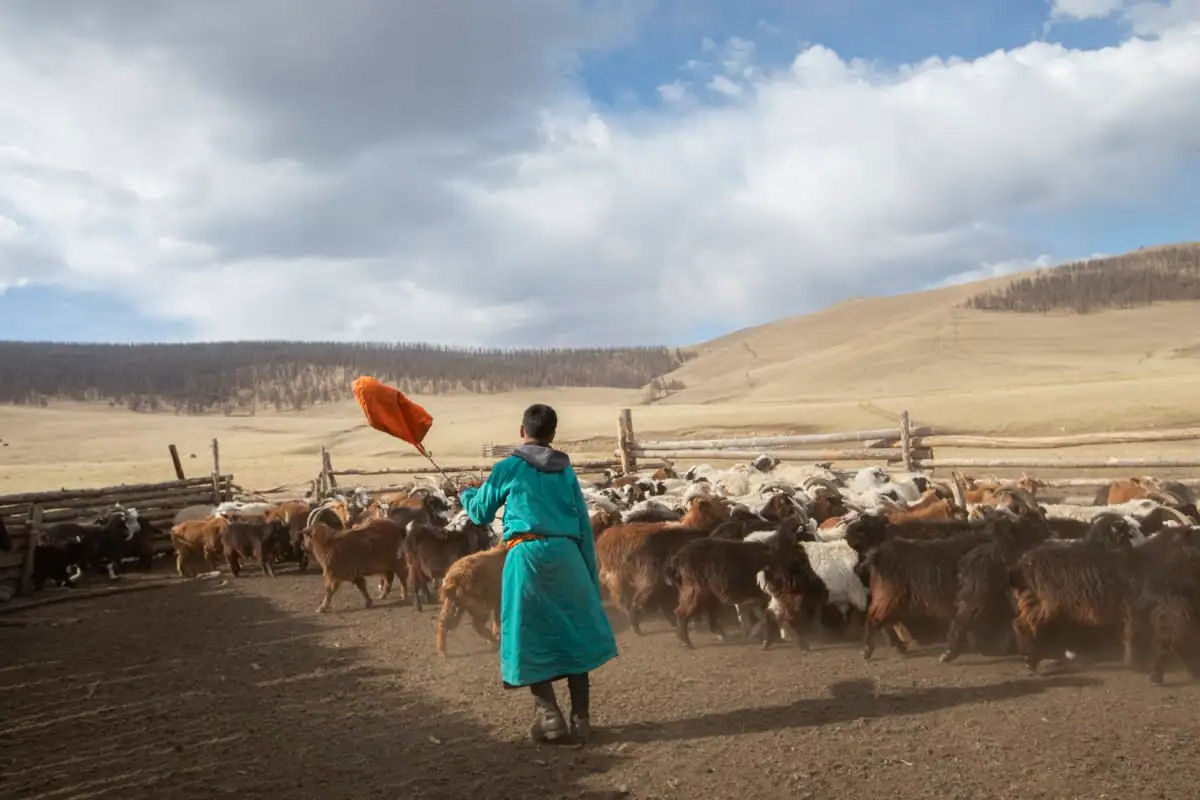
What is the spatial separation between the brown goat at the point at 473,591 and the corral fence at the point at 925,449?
26.3ft

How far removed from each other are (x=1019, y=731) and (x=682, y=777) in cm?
208

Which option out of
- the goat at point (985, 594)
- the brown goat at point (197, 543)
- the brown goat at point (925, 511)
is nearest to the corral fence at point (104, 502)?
the brown goat at point (197, 543)

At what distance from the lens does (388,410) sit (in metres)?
6.61

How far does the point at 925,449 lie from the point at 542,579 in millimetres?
11308

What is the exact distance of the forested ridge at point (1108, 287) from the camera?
79625 millimetres

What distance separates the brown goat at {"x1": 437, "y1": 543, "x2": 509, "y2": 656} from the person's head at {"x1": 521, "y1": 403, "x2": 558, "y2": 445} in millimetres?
2615

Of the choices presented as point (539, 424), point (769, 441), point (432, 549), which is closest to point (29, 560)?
point (432, 549)

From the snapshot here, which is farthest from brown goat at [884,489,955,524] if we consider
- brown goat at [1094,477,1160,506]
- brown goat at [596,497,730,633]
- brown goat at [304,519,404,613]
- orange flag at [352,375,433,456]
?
brown goat at [304,519,404,613]

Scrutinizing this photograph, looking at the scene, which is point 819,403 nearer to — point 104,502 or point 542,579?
point 104,502

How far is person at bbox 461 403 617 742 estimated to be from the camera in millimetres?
5273

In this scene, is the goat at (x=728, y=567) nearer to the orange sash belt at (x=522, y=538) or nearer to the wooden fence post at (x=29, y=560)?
the orange sash belt at (x=522, y=538)

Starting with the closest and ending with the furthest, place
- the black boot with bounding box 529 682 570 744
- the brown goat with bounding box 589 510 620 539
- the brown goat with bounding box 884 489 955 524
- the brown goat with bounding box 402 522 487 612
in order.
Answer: the black boot with bounding box 529 682 570 744 < the brown goat with bounding box 884 489 955 524 < the brown goat with bounding box 589 510 620 539 < the brown goat with bounding box 402 522 487 612

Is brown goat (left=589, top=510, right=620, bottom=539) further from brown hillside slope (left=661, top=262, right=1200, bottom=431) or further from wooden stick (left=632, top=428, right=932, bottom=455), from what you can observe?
brown hillside slope (left=661, top=262, right=1200, bottom=431)

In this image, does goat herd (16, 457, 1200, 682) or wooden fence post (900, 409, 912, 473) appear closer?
goat herd (16, 457, 1200, 682)
